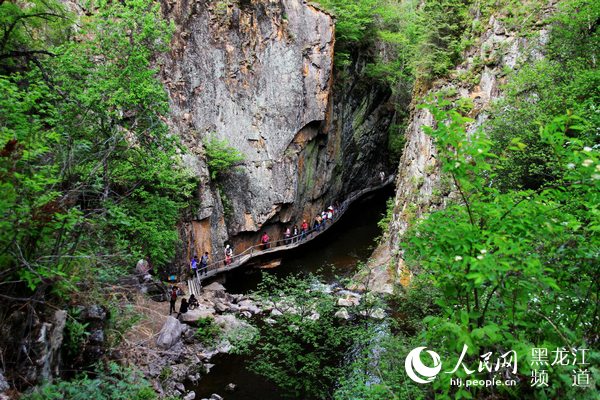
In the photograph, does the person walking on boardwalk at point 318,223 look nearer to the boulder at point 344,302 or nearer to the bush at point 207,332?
the boulder at point 344,302

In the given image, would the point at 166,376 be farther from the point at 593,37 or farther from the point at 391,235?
the point at 593,37

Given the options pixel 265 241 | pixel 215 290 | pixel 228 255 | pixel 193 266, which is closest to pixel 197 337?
pixel 215 290

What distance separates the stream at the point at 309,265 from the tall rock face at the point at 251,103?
207 centimetres

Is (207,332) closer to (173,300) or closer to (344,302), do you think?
(173,300)

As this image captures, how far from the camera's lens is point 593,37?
1023 cm

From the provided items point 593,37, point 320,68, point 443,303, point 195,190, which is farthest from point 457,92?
point 443,303

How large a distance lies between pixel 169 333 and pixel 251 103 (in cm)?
1510

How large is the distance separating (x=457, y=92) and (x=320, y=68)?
10.9 metres

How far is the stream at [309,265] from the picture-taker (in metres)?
11.9

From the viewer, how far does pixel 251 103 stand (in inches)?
934

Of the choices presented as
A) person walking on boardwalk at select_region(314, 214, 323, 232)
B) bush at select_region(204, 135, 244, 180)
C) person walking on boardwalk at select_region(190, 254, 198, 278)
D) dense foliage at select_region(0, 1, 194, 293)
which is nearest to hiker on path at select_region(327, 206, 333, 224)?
person walking on boardwalk at select_region(314, 214, 323, 232)

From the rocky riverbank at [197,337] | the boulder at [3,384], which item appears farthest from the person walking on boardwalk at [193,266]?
the boulder at [3,384]

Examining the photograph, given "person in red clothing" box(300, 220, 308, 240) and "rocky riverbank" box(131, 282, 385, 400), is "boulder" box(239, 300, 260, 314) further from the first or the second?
"person in red clothing" box(300, 220, 308, 240)

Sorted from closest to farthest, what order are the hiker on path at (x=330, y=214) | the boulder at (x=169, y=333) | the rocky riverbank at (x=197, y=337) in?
the rocky riverbank at (x=197, y=337) < the boulder at (x=169, y=333) < the hiker on path at (x=330, y=214)
